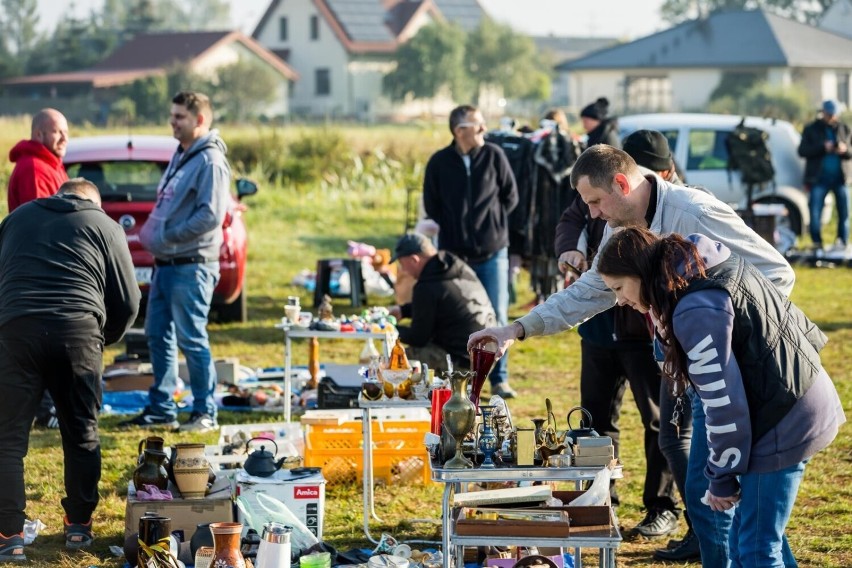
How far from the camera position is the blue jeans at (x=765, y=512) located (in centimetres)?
387

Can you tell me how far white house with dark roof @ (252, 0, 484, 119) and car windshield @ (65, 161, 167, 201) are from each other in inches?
2164

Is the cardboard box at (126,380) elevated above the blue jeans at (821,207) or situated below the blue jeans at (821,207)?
below

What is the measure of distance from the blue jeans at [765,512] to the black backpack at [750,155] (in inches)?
463

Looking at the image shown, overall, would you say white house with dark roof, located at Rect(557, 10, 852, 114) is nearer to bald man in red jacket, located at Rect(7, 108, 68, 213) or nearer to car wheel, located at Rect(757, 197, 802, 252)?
car wheel, located at Rect(757, 197, 802, 252)

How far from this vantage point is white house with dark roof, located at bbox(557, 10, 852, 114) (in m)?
49.5

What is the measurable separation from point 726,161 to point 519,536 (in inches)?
474

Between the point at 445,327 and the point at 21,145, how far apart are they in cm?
266

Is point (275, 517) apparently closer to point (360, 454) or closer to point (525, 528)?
point (360, 454)

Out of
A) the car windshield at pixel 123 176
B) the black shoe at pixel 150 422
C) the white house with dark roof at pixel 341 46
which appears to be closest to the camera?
the black shoe at pixel 150 422

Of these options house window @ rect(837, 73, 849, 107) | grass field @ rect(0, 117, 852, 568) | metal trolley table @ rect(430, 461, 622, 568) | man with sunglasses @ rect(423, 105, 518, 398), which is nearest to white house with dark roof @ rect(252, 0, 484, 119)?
house window @ rect(837, 73, 849, 107)

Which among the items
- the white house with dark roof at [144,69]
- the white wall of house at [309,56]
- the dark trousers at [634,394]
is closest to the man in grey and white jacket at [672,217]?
the dark trousers at [634,394]

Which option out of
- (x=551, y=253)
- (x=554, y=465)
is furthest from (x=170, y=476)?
(x=551, y=253)

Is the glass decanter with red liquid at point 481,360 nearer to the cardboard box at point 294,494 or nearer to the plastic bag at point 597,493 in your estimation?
the plastic bag at point 597,493

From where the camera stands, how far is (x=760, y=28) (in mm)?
50500
